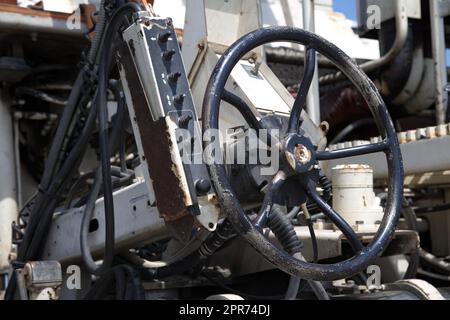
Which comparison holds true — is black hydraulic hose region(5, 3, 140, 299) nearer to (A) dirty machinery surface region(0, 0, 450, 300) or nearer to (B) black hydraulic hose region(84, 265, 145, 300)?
(A) dirty machinery surface region(0, 0, 450, 300)

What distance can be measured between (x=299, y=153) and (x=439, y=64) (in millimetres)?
1172

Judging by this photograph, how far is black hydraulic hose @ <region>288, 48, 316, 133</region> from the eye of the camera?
1542mm

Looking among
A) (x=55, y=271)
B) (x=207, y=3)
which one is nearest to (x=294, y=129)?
(x=207, y=3)

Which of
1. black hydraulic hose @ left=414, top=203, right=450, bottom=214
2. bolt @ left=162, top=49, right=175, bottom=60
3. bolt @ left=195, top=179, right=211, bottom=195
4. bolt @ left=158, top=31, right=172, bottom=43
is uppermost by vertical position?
bolt @ left=158, top=31, right=172, bottom=43

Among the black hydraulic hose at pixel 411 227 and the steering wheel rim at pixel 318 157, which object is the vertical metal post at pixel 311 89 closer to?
the black hydraulic hose at pixel 411 227

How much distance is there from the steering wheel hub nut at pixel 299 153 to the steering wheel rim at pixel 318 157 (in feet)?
0.11

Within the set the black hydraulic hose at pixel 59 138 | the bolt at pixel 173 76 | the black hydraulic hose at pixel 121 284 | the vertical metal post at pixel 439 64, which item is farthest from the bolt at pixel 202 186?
the vertical metal post at pixel 439 64

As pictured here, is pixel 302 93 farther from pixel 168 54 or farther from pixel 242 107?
pixel 168 54

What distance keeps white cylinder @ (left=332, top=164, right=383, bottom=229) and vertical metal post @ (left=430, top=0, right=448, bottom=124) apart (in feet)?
1.64

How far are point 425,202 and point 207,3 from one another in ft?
5.18

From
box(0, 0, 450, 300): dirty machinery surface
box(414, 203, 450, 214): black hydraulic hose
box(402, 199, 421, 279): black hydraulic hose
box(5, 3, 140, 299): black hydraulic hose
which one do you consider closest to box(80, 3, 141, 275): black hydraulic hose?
box(0, 0, 450, 300): dirty machinery surface

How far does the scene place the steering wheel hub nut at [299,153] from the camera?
1.48 metres

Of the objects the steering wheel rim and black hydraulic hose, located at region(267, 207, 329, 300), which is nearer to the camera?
the steering wheel rim

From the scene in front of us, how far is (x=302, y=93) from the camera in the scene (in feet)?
5.14
